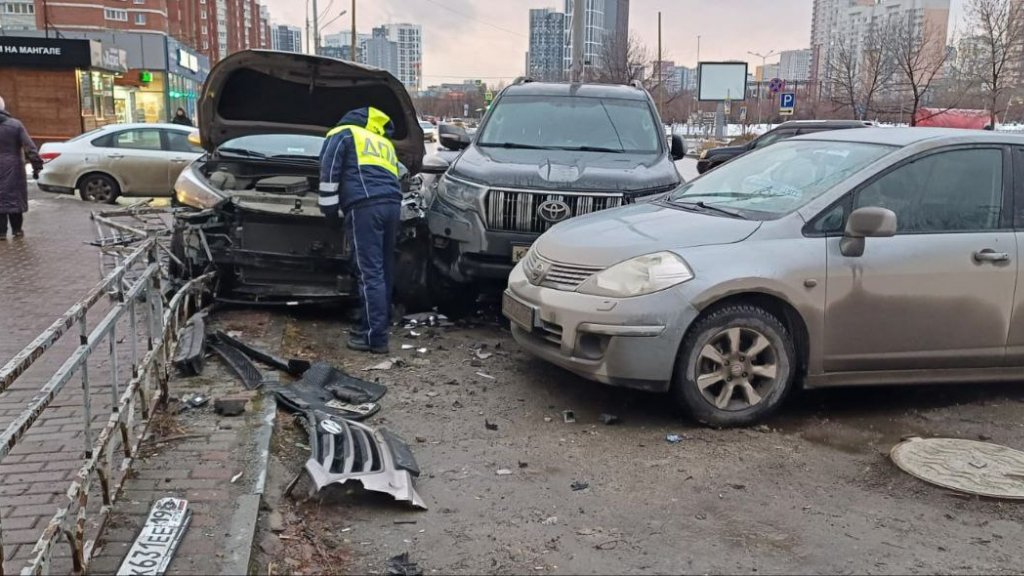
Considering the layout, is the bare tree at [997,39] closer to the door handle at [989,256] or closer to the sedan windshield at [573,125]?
the sedan windshield at [573,125]

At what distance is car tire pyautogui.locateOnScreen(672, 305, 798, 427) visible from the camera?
467 centimetres

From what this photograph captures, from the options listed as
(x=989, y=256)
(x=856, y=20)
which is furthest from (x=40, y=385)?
(x=856, y=20)

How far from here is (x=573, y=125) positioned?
781cm

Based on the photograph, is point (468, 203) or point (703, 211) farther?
point (468, 203)

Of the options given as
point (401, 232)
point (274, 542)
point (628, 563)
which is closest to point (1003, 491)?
point (628, 563)

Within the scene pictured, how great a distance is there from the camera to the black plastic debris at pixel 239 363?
16.8 ft

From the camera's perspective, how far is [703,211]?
5.31 meters

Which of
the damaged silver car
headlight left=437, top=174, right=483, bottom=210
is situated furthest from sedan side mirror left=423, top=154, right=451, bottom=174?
headlight left=437, top=174, right=483, bottom=210

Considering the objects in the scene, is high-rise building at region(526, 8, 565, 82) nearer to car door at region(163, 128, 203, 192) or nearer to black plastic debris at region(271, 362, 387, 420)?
car door at region(163, 128, 203, 192)

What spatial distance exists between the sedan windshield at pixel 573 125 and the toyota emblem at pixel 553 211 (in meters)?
1.15

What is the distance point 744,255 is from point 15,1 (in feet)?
221

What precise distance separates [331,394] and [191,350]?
3.20ft

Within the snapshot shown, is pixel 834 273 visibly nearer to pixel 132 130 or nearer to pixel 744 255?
pixel 744 255

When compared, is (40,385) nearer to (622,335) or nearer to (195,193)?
(195,193)
